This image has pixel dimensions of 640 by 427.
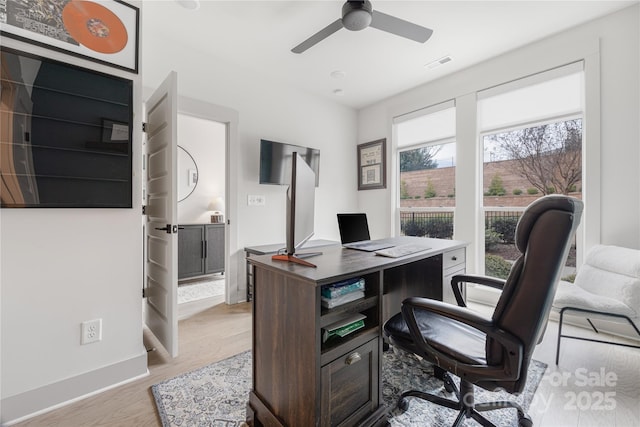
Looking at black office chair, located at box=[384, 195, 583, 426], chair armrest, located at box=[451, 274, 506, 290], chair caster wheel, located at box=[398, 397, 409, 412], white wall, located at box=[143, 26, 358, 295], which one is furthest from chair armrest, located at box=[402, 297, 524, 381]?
white wall, located at box=[143, 26, 358, 295]

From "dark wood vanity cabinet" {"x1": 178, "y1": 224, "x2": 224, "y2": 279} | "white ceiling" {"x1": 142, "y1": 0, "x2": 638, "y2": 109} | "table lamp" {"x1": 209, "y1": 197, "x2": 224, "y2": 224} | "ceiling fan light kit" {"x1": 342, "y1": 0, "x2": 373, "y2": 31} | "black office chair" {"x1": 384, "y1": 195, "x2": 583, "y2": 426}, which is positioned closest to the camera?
"black office chair" {"x1": 384, "y1": 195, "x2": 583, "y2": 426}

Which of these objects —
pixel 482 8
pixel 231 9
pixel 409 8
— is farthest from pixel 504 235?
pixel 231 9

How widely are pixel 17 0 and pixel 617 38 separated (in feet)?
14.3

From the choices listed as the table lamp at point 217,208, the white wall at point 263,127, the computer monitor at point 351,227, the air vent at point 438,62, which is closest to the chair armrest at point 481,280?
the computer monitor at point 351,227

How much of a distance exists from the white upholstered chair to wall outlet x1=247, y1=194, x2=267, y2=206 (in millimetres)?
3030

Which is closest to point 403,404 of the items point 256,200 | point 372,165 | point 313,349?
point 313,349

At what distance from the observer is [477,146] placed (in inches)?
129

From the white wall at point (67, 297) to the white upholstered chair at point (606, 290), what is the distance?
3.00 meters

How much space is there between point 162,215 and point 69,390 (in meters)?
1.17

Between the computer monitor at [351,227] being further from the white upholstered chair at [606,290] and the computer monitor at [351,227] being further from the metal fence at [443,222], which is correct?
the white upholstered chair at [606,290]

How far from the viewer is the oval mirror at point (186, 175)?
4.36 meters

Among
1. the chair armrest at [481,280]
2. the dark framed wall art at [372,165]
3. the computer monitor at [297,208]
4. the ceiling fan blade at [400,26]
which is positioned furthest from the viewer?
the dark framed wall art at [372,165]

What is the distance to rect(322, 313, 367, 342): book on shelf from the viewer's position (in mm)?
1141

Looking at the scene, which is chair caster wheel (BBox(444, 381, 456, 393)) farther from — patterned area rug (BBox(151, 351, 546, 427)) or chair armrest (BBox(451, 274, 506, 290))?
chair armrest (BBox(451, 274, 506, 290))
